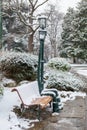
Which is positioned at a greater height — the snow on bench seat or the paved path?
the snow on bench seat

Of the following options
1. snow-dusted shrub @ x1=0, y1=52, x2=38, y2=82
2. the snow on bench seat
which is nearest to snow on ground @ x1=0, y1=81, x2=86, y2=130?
the snow on bench seat

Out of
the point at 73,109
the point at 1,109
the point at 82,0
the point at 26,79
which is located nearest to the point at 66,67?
the point at 26,79

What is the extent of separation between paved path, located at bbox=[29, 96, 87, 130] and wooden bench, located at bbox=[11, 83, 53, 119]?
0.41m

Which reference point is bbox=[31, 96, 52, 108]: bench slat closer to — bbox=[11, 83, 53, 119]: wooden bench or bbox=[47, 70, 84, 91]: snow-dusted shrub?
bbox=[11, 83, 53, 119]: wooden bench

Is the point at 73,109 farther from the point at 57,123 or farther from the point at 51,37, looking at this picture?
the point at 51,37

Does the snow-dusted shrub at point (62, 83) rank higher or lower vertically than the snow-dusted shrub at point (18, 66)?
lower

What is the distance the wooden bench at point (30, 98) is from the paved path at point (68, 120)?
16.2 inches

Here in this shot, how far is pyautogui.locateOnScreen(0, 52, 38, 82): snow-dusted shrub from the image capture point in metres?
12.2

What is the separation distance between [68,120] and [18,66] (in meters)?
5.50

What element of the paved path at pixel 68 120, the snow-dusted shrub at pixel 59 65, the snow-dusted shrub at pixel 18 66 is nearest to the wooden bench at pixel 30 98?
the paved path at pixel 68 120

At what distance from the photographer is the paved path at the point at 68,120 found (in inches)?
254

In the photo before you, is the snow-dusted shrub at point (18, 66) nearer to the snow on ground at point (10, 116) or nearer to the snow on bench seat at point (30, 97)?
the snow on ground at point (10, 116)

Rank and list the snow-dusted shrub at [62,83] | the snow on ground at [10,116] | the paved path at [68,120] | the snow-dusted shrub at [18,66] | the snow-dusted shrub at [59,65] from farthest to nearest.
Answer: the snow-dusted shrub at [59,65]
the snow-dusted shrub at [18,66]
the snow-dusted shrub at [62,83]
the paved path at [68,120]
the snow on ground at [10,116]

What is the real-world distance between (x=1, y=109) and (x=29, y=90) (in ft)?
3.15
